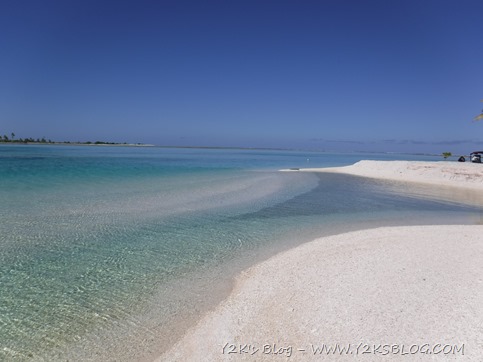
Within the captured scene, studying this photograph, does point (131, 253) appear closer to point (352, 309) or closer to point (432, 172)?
point (352, 309)

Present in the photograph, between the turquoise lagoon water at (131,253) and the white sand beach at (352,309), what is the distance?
2.28ft

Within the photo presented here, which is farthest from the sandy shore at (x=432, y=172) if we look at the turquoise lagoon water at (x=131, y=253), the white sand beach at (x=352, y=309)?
the white sand beach at (x=352, y=309)

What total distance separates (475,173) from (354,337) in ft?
97.0

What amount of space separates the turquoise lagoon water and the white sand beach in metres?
0.69

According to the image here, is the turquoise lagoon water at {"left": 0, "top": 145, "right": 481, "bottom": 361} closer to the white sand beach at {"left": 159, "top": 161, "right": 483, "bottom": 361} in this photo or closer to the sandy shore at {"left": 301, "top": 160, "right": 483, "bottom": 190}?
the white sand beach at {"left": 159, "top": 161, "right": 483, "bottom": 361}

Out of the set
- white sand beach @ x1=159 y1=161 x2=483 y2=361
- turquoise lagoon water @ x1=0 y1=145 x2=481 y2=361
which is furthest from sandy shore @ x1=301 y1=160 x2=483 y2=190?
white sand beach @ x1=159 y1=161 x2=483 y2=361

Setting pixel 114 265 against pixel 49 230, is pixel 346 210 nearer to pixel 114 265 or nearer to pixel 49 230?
pixel 114 265

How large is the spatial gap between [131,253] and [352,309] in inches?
213

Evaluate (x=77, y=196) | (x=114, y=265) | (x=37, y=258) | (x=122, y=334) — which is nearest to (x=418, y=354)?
(x=122, y=334)

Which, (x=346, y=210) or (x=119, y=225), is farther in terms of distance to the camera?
(x=346, y=210)

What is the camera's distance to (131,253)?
7.66 m

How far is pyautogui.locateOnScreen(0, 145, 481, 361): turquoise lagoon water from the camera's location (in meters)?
4.48

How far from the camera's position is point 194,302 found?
5418 millimetres

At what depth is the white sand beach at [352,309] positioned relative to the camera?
3.89m
